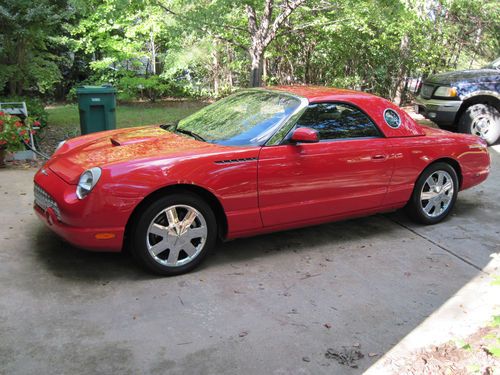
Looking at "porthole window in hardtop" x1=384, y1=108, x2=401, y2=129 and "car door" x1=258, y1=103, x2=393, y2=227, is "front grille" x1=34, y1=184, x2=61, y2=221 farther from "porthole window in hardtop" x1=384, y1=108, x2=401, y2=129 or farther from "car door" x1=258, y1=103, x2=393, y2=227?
"porthole window in hardtop" x1=384, y1=108, x2=401, y2=129

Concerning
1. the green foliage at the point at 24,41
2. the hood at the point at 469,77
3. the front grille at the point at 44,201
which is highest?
the green foliage at the point at 24,41

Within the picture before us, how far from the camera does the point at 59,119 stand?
11.3 m

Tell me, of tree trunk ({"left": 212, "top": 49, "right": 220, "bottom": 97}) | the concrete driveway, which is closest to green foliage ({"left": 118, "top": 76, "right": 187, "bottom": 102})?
tree trunk ({"left": 212, "top": 49, "right": 220, "bottom": 97})

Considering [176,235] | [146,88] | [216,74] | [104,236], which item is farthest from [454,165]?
[146,88]

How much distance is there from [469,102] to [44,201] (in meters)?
8.01

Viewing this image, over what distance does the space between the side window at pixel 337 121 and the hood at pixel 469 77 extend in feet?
17.4

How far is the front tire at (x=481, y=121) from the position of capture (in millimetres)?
9164

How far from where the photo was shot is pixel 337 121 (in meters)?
4.59

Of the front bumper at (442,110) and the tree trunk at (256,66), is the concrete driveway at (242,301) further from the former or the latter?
the tree trunk at (256,66)

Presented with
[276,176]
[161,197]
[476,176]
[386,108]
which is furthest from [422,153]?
[161,197]

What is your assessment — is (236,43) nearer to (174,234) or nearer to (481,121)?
(481,121)

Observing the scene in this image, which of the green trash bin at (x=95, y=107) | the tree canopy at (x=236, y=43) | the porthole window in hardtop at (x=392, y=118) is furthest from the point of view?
the tree canopy at (x=236, y=43)

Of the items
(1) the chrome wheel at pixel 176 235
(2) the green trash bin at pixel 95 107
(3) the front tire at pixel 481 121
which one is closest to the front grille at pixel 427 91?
(3) the front tire at pixel 481 121

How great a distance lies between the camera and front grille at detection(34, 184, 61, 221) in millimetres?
3682
